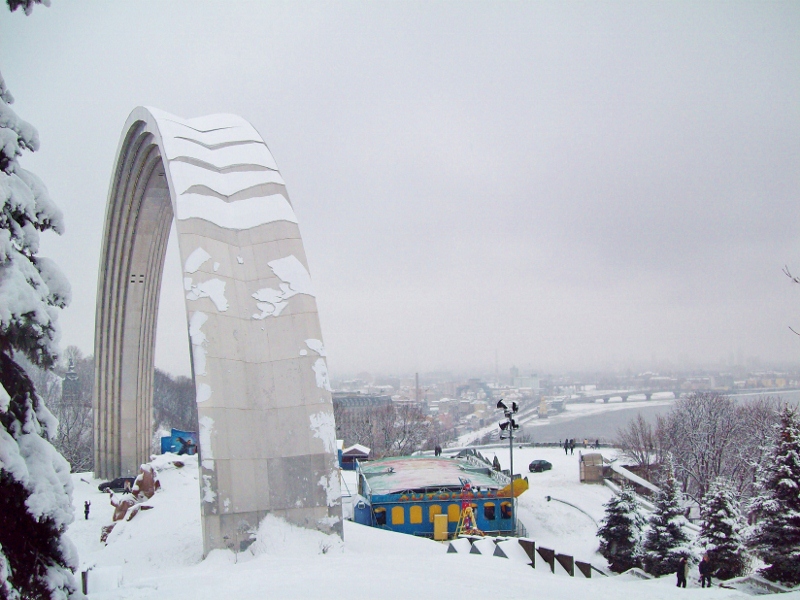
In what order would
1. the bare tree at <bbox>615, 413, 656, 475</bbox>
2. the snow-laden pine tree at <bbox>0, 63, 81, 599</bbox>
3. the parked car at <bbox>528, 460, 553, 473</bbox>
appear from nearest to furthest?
the snow-laden pine tree at <bbox>0, 63, 81, 599</bbox>, the bare tree at <bbox>615, 413, 656, 475</bbox>, the parked car at <bbox>528, 460, 553, 473</bbox>

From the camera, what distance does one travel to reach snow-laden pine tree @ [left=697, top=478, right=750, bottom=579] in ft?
48.5

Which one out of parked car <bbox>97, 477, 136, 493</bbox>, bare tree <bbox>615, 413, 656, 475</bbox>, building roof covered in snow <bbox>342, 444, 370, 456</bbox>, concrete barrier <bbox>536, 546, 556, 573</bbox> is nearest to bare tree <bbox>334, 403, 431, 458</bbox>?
building roof covered in snow <bbox>342, 444, 370, 456</bbox>

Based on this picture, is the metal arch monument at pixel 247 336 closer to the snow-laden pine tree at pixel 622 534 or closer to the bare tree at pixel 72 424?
the snow-laden pine tree at pixel 622 534

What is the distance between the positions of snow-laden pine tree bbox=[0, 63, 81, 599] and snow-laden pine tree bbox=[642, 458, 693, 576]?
1400 centimetres

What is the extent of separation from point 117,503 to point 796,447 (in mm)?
20379

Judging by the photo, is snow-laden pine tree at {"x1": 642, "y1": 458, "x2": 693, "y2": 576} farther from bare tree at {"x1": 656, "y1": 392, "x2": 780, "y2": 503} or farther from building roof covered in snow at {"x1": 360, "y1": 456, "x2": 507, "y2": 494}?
bare tree at {"x1": 656, "y1": 392, "x2": 780, "y2": 503}

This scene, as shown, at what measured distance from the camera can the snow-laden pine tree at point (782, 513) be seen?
1293 cm

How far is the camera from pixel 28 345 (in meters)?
5.27

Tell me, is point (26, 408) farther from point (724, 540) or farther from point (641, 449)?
point (641, 449)

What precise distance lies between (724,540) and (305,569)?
1026cm

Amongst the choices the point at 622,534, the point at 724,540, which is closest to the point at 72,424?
→ the point at 622,534

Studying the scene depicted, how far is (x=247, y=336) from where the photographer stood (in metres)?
14.9

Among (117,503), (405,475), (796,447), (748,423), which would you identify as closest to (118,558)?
(117,503)

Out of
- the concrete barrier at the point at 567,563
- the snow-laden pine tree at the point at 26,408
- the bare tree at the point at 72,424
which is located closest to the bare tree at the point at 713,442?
the concrete barrier at the point at 567,563
